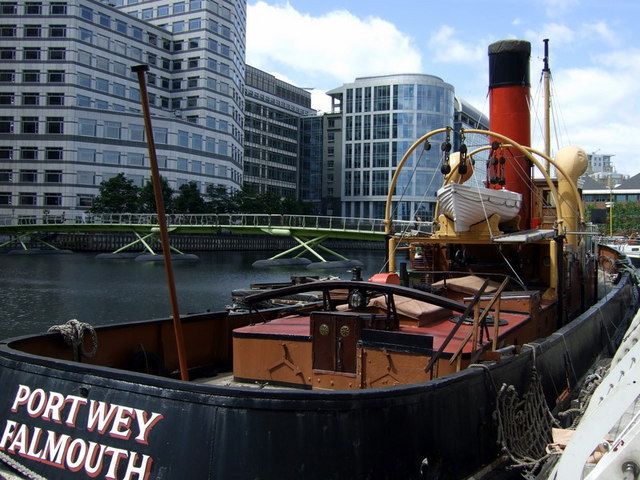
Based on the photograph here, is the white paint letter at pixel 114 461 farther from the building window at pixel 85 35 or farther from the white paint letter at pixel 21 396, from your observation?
the building window at pixel 85 35

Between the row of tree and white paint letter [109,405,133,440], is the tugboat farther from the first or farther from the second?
the row of tree

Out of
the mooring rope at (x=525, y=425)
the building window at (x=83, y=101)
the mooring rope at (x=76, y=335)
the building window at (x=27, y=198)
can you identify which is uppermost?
the building window at (x=83, y=101)

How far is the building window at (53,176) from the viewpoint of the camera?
80.1 m

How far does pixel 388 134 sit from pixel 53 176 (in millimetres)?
51766

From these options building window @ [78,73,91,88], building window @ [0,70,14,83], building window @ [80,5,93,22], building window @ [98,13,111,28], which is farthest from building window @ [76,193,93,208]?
building window @ [98,13,111,28]

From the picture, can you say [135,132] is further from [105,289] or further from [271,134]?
[105,289]

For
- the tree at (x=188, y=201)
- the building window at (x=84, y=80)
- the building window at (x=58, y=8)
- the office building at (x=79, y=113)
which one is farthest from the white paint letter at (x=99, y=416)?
the building window at (x=58, y=8)

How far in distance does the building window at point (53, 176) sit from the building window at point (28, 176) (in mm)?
1338

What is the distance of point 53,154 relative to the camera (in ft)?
264

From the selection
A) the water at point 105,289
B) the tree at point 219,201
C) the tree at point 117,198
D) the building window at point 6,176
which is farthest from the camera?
the tree at point 219,201

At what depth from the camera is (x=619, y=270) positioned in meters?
Result: 21.6

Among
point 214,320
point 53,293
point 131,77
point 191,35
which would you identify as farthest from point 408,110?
point 214,320

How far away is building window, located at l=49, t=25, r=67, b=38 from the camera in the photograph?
81.4 m

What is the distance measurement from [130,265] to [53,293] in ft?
77.4
